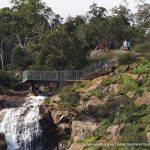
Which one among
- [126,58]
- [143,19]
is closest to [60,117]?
[126,58]

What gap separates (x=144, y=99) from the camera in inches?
1821

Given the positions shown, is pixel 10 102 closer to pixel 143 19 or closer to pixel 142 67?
pixel 142 67

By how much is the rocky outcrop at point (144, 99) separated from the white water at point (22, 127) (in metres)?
7.34

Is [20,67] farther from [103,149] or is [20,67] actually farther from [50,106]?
[103,149]

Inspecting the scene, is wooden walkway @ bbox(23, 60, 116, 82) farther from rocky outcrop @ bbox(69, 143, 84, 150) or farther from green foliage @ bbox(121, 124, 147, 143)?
green foliage @ bbox(121, 124, 147, 143)

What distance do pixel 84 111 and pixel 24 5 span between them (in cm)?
3856

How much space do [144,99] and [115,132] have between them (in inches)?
208

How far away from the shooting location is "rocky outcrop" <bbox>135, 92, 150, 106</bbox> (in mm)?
45906

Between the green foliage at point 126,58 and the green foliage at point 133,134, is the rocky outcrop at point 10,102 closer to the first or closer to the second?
the green foliage at point 126,58

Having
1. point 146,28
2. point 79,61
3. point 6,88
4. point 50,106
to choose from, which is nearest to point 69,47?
point 79,61

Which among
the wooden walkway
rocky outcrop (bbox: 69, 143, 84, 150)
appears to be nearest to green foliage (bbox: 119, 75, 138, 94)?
the wooden walkway

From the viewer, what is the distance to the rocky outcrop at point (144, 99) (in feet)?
151

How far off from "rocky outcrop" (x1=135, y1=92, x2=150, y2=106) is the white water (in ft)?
24.1

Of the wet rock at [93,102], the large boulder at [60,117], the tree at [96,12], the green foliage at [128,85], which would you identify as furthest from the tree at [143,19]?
the large boulder at [60,117]
